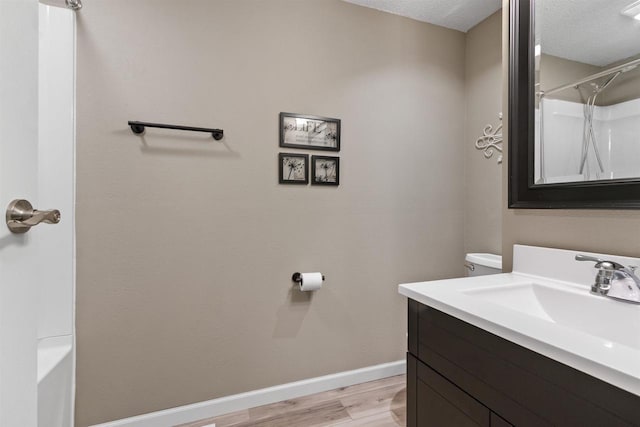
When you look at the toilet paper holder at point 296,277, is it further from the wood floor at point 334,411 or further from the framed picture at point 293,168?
the wood floor at point 334,411

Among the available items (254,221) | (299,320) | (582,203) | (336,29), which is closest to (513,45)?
(582,203)

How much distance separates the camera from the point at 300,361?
173 centimetres

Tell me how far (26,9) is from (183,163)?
3.03ft

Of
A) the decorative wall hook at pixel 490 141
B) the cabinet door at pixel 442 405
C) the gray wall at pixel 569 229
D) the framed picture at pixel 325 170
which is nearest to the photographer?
the cabinet door at pixel 442 405

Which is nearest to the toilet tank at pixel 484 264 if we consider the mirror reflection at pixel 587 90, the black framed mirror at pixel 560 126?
the black framed mirror at pixel 560 126

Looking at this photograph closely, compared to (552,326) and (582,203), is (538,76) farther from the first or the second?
(552,326)

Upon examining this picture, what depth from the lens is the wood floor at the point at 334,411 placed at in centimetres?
150

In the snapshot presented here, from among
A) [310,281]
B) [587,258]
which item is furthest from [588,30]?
[310,281]

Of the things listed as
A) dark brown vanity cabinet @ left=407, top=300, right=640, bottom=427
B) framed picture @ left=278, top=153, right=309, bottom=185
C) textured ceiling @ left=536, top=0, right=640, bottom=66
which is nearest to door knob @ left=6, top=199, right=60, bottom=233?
dark brown vanity cabinet @ left=407, top=300, right=640, bottom=427

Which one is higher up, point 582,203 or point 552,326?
point 582,203

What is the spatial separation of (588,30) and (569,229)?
711 mm

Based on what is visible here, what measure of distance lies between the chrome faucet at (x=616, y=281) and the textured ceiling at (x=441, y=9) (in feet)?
5.80

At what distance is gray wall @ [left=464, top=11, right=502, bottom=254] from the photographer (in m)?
1.87

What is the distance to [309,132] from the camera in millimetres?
1718
